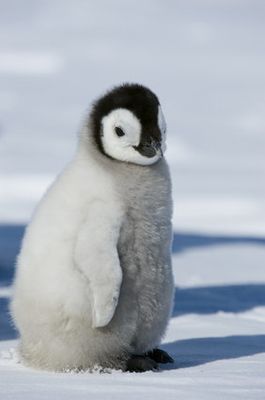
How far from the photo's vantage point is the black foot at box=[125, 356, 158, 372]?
481cm

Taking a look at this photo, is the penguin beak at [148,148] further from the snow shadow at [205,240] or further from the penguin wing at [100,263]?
the snow shadow at [205,240]

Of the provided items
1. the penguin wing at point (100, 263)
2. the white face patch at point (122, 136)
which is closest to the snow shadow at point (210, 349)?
the penguin wing at point (100, 263)

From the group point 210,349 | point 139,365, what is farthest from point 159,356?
point 210,349

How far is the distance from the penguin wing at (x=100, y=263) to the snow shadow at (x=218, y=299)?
2047mm

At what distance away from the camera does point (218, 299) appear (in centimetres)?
738

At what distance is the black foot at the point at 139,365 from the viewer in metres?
4.81

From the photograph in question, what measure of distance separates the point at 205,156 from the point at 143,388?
11412mm

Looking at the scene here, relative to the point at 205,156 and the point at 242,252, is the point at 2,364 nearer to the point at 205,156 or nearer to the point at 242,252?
the point at 242,252

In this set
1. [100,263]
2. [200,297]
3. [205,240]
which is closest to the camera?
[100,263]

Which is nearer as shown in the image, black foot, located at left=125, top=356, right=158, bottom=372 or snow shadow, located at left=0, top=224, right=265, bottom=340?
black foot, located at left=125, top=356, right=158, bottom=372

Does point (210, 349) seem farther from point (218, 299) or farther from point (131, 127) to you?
point (218, 299)

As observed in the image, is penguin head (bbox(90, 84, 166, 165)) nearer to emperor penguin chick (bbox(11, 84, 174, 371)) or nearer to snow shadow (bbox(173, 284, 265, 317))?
emperor penguin chick (bbox(11, 84, 174, 371))

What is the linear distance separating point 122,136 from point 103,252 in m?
0.44

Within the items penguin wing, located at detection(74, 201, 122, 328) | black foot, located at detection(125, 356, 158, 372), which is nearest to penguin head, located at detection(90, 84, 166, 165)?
penguin wing, located at detection(74, 201, 122, 328)
